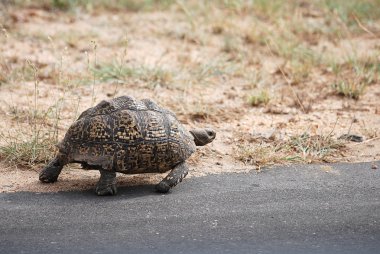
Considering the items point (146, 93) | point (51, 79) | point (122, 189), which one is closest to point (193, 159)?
point (122, 189)

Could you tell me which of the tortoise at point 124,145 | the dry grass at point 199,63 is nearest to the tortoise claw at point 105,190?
the tortoise at point 124,145

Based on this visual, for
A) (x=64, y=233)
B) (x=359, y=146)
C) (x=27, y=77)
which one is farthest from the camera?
(x=27, y=77)

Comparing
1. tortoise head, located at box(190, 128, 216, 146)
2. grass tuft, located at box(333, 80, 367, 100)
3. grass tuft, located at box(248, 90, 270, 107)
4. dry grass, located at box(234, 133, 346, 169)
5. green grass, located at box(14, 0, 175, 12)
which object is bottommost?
dry grass, located at box(234, 133, 346, 169)

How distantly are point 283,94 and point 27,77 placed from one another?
2.84 m

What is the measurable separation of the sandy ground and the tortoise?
0.92ft

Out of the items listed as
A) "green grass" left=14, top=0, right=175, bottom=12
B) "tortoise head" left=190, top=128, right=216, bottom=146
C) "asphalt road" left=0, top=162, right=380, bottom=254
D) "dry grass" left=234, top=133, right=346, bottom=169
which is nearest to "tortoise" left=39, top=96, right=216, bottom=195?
"asphalt road" left=0, top=162, right=380, bottom=254

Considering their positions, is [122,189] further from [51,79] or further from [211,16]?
[211,16]

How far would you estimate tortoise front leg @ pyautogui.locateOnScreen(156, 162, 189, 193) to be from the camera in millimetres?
4797

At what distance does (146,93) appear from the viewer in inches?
285

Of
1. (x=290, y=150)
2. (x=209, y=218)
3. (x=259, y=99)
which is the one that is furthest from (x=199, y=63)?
(x=209, y=218)

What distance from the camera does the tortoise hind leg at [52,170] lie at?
16.0 feet

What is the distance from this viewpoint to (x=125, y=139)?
15.4 feet

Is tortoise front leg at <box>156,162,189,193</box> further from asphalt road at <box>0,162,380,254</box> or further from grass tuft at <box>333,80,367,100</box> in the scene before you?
grass tuft at <box>333,80,367,100</box>

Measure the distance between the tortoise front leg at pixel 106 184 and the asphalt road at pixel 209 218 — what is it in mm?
49
